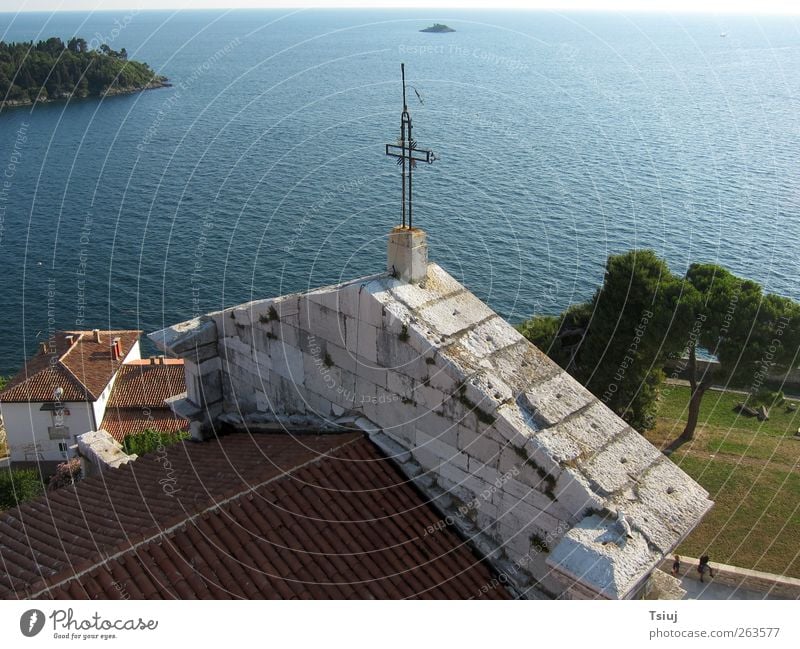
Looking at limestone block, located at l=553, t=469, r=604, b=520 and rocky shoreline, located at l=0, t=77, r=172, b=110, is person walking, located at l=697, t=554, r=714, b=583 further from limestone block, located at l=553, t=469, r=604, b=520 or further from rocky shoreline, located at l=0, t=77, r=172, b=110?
rocky shoreline, located at l=0, t=77, r=172, b=110

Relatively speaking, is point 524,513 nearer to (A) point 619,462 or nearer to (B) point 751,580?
(A) point 619,462

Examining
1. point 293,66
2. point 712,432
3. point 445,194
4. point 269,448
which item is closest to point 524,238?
point 445,194

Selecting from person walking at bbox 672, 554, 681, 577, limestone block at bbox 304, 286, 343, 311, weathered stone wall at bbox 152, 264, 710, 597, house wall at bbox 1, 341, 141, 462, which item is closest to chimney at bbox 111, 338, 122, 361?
house wall at bbox 1, 341, 141, 462

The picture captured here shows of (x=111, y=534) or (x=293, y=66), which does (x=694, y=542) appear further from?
(x=293, y=66)

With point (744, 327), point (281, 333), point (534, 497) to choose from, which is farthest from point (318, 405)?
point (744, 327)

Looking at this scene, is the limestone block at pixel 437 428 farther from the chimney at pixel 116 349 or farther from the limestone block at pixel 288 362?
the chimney at pixel 116 349
